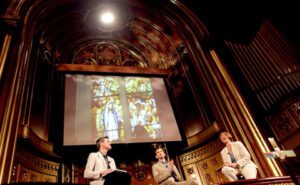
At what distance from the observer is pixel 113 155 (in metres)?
5.08

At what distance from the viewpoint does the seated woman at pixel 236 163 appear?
10.7 feet

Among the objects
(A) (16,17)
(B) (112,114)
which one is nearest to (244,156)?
(B) (112,114)

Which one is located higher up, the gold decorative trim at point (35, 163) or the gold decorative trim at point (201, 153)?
the gold decorative trim at point (35, 163)

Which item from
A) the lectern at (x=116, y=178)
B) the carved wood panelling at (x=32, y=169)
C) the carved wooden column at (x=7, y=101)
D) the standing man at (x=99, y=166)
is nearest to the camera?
the lectern at (x=116, y=178)

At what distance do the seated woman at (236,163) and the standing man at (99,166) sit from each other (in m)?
1.51

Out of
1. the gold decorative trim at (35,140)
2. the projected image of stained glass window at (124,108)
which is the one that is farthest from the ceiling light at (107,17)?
the gold decorative trim at (35,140)

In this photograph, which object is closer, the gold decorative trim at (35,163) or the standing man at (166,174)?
the standing man at (166,174)

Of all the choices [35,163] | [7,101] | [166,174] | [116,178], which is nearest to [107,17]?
[7,101]

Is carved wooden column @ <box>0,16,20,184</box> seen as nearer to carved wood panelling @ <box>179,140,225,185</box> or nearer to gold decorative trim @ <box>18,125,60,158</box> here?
gold decorative trim @ <box>18,125,60,158</box>

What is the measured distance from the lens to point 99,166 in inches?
115

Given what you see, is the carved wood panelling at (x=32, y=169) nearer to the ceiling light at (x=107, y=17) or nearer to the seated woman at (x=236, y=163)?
the seated woman at (x=236, y=163)

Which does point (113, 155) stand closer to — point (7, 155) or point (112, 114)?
point (112, 114)

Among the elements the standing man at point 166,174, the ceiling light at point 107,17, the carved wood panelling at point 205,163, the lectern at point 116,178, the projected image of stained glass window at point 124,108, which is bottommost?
the lectern at point 116,178

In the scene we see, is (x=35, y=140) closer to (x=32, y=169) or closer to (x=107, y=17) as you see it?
(x=32, y=169)
